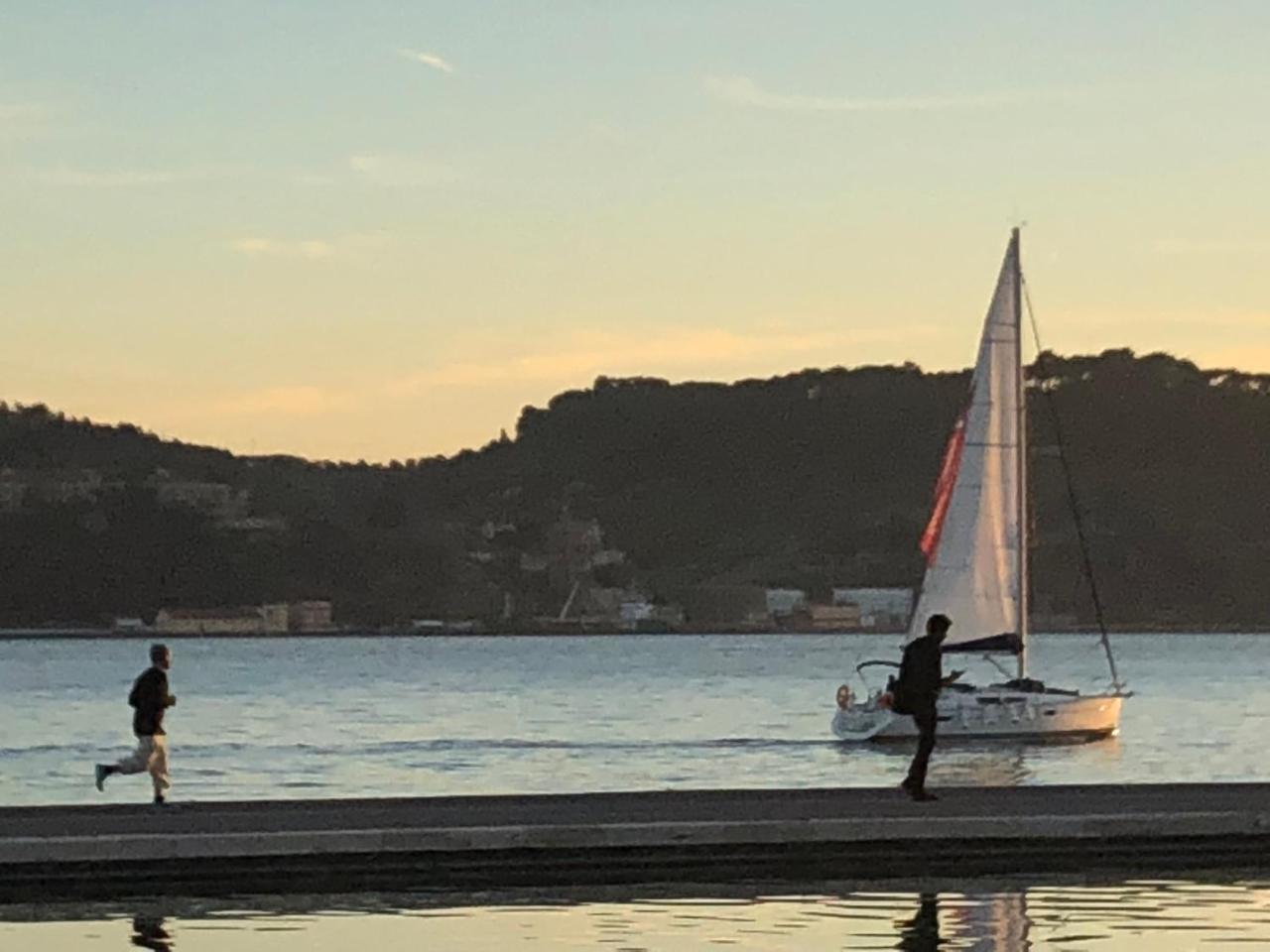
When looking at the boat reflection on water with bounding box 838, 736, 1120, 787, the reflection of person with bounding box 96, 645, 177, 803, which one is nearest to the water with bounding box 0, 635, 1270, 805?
the boat reflection on water with bounding box 838, 736, 1120, 787

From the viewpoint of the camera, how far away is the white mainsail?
61125mm

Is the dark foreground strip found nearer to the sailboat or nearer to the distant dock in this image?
the distant dock

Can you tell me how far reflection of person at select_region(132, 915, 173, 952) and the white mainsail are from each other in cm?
3960

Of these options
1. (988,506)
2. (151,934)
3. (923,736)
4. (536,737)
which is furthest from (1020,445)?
(151,934)

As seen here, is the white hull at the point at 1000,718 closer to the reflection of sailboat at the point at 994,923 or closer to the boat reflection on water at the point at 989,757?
the boat reflection on water at the point at 989,757

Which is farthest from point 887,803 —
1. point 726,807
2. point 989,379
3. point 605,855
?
point 989,379

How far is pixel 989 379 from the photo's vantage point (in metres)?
61.1

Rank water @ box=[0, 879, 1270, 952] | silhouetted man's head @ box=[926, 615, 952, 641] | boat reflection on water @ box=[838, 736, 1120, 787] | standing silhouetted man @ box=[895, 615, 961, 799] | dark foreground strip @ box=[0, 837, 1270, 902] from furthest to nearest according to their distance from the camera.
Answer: boat reflection on water @ box=[838, 736, 1120, 787]
standing silhouetted man @ box=[895, 615, 961, 799]
silhouetted man's head @ box=[926, 615, 952, 641]
dark foreground strip @ box=[0, 837, 1270, 902]
water @ box=[0, 879, 1270, 952]

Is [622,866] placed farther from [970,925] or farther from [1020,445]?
[1020,445]

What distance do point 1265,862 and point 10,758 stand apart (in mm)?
50051

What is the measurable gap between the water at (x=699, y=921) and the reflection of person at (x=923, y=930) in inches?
0.5

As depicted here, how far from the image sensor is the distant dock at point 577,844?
77.7ft

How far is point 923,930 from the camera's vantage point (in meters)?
22.1

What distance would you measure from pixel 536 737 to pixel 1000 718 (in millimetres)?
23960
